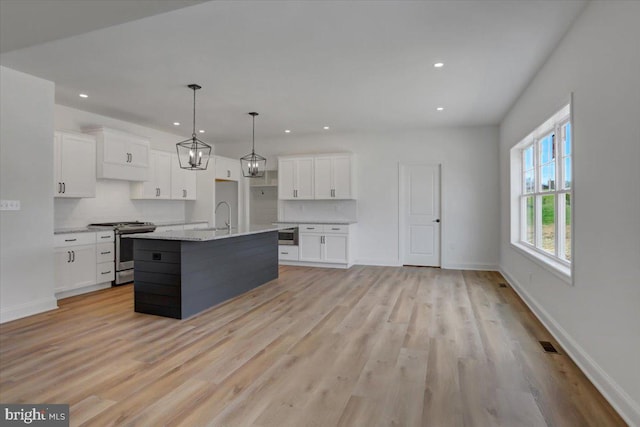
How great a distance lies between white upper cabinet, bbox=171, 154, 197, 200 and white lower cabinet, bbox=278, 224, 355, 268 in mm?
2313

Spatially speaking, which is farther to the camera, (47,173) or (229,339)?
(47,173)

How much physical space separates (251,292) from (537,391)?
3515mm

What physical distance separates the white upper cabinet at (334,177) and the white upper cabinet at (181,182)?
8.19 feet

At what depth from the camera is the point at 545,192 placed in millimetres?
4043

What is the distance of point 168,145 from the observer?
7.13m

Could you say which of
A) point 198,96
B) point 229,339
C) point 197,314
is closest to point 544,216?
point 229,339

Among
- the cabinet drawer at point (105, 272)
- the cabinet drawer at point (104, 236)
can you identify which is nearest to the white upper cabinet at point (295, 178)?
the cabinet drawer at point (104, 236)

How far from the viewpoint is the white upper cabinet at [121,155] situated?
5348mm

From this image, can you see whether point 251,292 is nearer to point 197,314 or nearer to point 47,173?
point 197,314

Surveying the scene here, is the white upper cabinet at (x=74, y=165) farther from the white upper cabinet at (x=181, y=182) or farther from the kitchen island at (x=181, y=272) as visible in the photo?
the kitchen island at (x=181, y=272)


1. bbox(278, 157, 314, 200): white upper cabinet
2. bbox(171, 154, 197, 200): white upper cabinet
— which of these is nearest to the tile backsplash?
bbox(171, 154, 197, 200): white upper cabinet

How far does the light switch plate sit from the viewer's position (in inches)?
147

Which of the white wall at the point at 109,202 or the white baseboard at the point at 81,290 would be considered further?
the white wall at the point at 109,202

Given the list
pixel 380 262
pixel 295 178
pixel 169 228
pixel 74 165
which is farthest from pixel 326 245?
pixel 74 165
